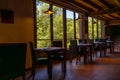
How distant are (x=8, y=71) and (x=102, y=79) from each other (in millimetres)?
2572

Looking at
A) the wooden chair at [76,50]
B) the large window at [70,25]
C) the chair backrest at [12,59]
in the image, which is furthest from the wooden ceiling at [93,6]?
the chair backrest at [12,59]

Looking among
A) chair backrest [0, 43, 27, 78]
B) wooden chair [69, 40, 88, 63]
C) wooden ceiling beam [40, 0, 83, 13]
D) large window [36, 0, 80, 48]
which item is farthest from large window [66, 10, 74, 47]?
chair backrest [0, 43, 27, 78]

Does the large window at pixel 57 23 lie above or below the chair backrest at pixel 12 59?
above

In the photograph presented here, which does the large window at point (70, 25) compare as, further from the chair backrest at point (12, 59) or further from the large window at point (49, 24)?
the chair backrest at point (12, 59)

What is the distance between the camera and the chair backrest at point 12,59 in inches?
119

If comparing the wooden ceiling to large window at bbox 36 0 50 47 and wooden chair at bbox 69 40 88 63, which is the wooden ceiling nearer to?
large window at bbox 36 0 50 47

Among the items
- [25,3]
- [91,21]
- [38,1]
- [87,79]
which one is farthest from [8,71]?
[91,21]

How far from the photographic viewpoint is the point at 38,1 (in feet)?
24.6

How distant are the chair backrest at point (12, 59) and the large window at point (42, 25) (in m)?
4.27

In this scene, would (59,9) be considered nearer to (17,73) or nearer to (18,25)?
(18,25)

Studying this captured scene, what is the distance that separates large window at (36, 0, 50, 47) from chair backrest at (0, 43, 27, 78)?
427cm

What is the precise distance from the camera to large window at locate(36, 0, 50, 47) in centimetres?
767

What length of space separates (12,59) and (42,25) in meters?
4.83

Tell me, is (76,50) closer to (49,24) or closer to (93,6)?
(49,24)
